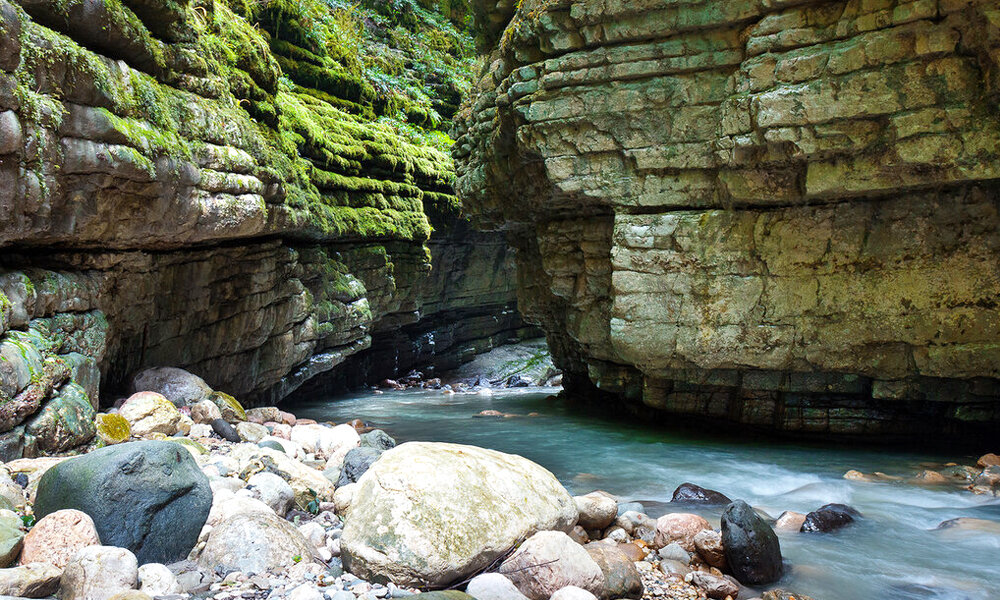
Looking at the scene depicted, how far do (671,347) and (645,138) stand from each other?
11.9 feet

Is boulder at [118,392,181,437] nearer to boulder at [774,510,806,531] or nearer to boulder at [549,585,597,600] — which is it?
boulder at [549,585,597,600]

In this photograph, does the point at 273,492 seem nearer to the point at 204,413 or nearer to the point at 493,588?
the point at 493,588

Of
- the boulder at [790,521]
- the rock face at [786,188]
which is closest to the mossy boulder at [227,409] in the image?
the rock face at [786,188]

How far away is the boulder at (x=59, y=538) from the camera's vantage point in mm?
3668

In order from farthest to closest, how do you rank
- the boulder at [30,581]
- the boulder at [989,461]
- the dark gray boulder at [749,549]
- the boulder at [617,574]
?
the boulder at [989,461]
the dark gray boulder at [749,549]
the boulder at [617,574]
the boulder at [30,581]

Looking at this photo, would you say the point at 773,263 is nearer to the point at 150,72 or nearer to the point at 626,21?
the point at 626,21

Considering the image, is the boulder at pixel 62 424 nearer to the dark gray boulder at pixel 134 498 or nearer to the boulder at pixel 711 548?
the dark gray boulder at pixel 134 498

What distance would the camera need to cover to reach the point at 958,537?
6.41 metres

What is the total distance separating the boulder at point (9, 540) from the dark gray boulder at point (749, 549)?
497cm

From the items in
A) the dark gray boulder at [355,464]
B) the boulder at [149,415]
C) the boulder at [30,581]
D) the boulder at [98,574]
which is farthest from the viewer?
the boulder at [149,415]

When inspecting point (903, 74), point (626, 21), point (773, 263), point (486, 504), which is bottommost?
point (486, 504)

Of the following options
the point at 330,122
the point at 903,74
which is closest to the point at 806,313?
the point at 903,74

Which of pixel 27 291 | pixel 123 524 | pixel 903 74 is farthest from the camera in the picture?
pixel 903 74

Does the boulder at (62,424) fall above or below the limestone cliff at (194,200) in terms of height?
below
